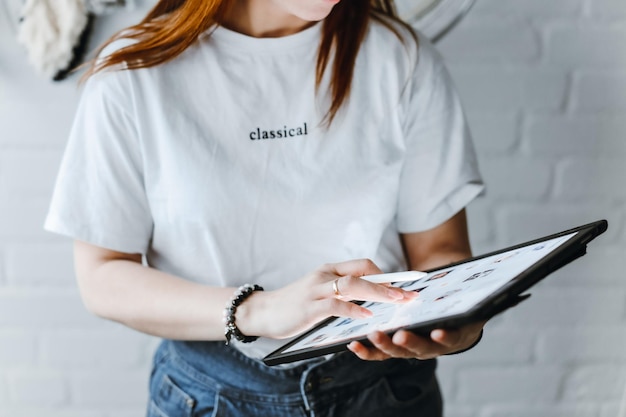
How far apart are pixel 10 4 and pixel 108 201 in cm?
45

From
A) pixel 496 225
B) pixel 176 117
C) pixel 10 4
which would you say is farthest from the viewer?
pixel 496 225

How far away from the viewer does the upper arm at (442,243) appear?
34.2 inches

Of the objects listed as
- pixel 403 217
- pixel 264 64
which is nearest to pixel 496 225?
pixel 403 217

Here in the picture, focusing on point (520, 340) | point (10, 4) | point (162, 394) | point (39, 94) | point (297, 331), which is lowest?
point (520, 340)

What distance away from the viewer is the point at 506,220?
1.15m

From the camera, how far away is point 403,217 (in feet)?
2.87

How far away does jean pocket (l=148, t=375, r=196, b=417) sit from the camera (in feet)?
2.76

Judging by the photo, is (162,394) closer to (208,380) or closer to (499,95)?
(208,380)

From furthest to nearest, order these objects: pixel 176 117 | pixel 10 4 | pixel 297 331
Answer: pixel 10 4 < pixel 176 117 < pixel 297 331

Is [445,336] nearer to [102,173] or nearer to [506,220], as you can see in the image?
[102,173]

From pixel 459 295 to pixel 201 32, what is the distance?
0.45m

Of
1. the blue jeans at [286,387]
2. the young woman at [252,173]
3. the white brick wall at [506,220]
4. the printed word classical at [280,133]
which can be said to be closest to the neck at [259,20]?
the young woman at [252,173]

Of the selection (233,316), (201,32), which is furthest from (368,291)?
(201,32)

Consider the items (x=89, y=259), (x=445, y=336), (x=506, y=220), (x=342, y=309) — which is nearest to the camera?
(x=445, y=336)
